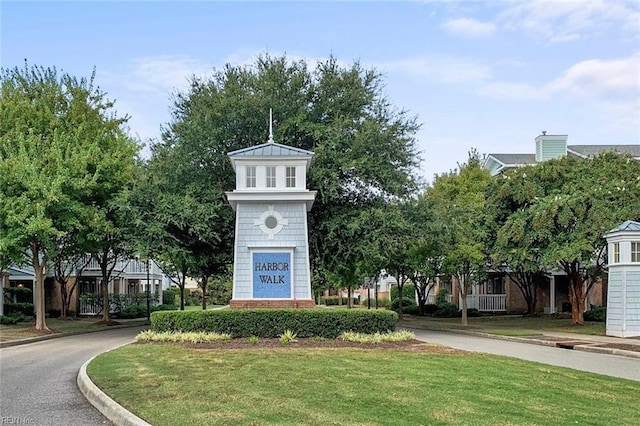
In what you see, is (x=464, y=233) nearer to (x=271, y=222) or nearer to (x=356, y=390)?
(x=271, y=222)

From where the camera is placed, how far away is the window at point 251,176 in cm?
2319

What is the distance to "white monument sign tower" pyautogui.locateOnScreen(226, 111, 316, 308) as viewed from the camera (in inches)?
877

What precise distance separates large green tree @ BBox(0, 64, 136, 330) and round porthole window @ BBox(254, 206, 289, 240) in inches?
301

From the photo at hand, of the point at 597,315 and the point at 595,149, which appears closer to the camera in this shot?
the point at 597,315

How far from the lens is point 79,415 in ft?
32.3

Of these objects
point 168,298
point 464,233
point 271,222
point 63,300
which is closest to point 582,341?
point 464,233

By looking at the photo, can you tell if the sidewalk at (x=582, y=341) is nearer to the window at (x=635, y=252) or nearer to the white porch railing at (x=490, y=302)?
the window at (x=635, y=252)

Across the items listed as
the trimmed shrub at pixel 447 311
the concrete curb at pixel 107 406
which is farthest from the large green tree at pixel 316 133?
the concrete curb at pixel 107 406

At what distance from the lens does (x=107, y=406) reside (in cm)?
988

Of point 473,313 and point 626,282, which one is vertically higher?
point 626,282

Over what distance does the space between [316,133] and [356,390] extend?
68.0 feet

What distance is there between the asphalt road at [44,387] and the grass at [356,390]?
1.85 feet

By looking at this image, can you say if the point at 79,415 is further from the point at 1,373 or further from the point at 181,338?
the point at 181,338

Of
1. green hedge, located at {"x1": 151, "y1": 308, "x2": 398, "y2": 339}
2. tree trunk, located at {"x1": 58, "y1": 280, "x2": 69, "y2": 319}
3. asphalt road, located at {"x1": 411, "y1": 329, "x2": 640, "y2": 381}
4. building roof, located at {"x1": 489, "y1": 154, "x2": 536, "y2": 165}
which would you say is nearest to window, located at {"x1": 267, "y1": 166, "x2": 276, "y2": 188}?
green hedge, located at {"x1": 151, "y1": 308, "x2": 398, "y2": 339}
